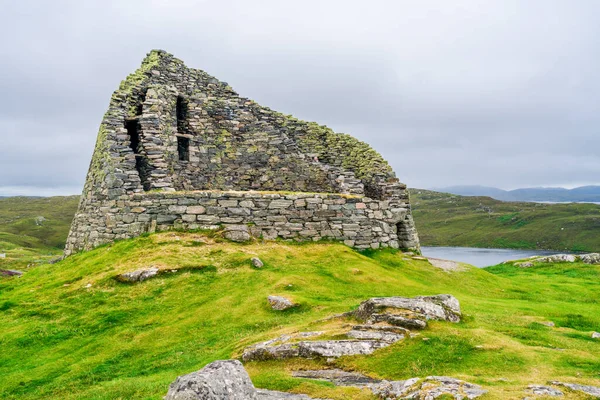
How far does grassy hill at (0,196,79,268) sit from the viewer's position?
6746cm

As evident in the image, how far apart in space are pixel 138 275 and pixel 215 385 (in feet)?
36.4

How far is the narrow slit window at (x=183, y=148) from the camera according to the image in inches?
1079

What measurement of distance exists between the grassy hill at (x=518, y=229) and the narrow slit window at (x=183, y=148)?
3848 inches

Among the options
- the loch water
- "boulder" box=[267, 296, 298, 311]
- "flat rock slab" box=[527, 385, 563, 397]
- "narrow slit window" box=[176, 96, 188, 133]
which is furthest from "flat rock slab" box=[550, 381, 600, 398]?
the loch water

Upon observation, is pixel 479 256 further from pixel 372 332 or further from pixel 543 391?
pixel 543 391

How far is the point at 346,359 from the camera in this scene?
336 inches

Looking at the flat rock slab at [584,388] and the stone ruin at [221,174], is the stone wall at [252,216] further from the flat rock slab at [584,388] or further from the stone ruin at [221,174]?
the flat rock slab at [584,388]

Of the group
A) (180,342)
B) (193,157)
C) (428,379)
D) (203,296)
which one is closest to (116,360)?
(180,342)

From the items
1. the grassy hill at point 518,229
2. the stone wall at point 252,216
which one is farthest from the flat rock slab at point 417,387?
the grassy hill at point 518,229

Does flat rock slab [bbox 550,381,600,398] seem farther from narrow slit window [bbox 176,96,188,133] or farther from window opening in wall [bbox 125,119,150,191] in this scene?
narrow slit window [bbox 176,96,188,133]

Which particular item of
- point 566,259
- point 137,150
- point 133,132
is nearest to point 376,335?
point 137,150

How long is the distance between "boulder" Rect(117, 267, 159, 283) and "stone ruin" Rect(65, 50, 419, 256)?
3.84m

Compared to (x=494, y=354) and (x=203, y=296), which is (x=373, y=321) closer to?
(x=494, y=354)

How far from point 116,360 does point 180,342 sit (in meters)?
1.63
